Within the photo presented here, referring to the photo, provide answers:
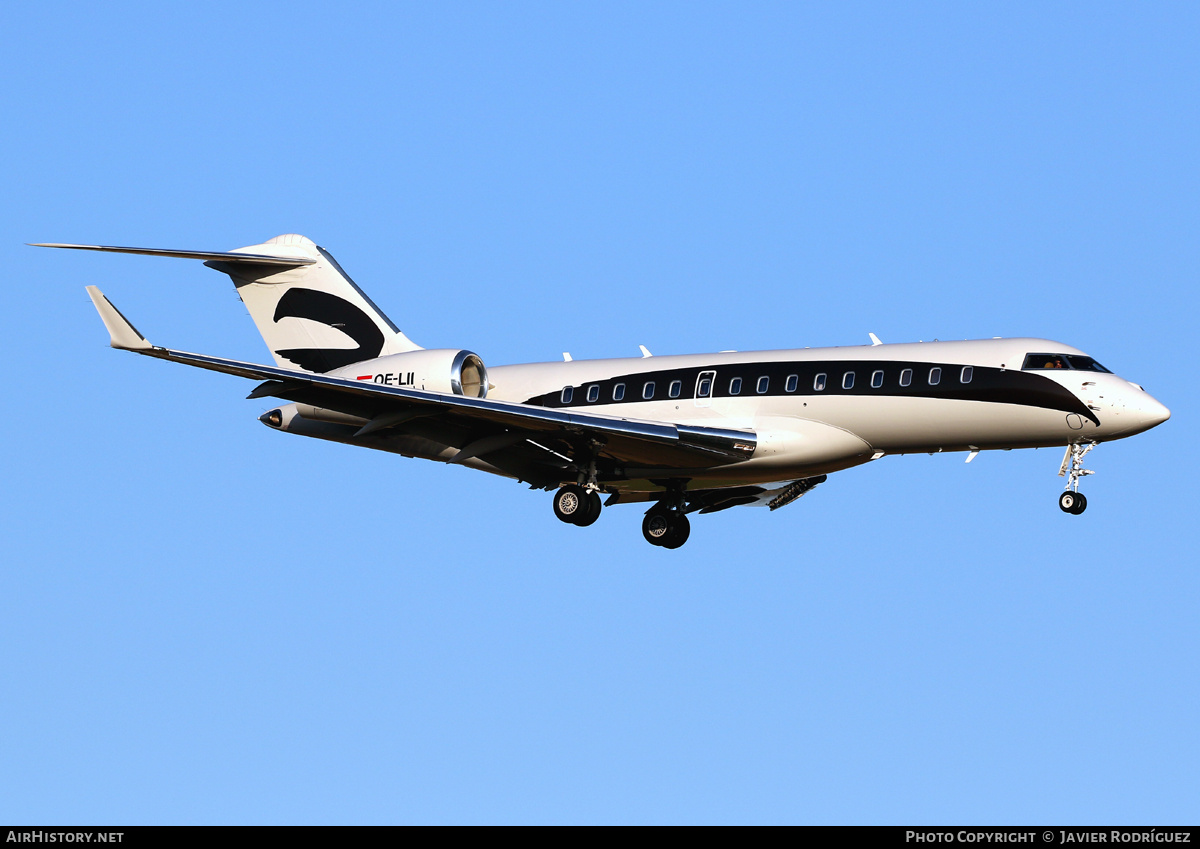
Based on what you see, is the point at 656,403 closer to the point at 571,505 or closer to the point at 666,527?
the point at 571,505

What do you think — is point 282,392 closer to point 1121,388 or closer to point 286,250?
point 286,250

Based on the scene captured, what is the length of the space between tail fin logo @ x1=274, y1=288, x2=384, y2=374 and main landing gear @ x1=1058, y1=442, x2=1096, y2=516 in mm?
13303

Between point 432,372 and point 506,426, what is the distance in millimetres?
1910

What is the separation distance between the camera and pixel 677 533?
95.4 ft

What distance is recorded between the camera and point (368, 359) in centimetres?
2958

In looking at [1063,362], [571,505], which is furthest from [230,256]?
[1063,362]

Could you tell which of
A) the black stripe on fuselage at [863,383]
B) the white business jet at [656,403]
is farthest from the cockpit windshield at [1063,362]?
the black stripe on fuselage at [863,383]

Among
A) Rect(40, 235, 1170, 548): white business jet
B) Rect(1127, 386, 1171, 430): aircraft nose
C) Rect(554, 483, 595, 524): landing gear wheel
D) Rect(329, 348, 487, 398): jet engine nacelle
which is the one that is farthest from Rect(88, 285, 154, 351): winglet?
Rect(1127, 386, 1171, 430): aircraft nose

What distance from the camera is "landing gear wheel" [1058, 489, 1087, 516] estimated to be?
24219 mm

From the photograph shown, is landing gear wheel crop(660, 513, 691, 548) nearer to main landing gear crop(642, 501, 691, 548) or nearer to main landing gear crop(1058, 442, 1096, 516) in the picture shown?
main landing gear crop(642, 501, 691, 548)

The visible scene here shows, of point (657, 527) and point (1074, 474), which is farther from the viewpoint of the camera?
point (657, 527)
